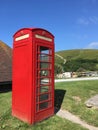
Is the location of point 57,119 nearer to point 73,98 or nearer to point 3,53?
point 73,98

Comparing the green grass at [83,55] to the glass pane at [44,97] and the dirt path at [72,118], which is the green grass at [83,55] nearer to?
the dirt path at [72,118]

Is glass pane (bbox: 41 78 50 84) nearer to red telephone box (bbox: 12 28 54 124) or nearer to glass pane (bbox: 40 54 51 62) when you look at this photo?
red telephone box (bbox: 12 28 54 124)

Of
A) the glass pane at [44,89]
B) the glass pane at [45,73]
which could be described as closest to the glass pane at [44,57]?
the glass pane at [45,73]

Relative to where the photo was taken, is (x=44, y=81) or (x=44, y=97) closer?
(x=44, y=97)

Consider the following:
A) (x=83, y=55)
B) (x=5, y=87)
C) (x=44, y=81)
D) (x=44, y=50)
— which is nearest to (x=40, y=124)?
(x=44, y=81)

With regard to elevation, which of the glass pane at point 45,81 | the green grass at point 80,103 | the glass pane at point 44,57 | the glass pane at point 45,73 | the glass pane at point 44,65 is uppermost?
the glass pane at point 44,57

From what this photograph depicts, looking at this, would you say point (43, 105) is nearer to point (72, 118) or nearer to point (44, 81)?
point (44, 81)

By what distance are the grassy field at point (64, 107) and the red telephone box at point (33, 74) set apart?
28 cm

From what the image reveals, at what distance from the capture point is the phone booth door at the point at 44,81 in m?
7.11

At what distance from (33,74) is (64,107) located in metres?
2.62

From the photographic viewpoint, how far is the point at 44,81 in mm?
7629

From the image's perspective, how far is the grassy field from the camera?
6738 millimetres

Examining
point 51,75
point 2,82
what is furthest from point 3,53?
point 51,75

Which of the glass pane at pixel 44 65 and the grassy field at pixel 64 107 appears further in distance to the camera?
the glass pane at pixel 44 65
